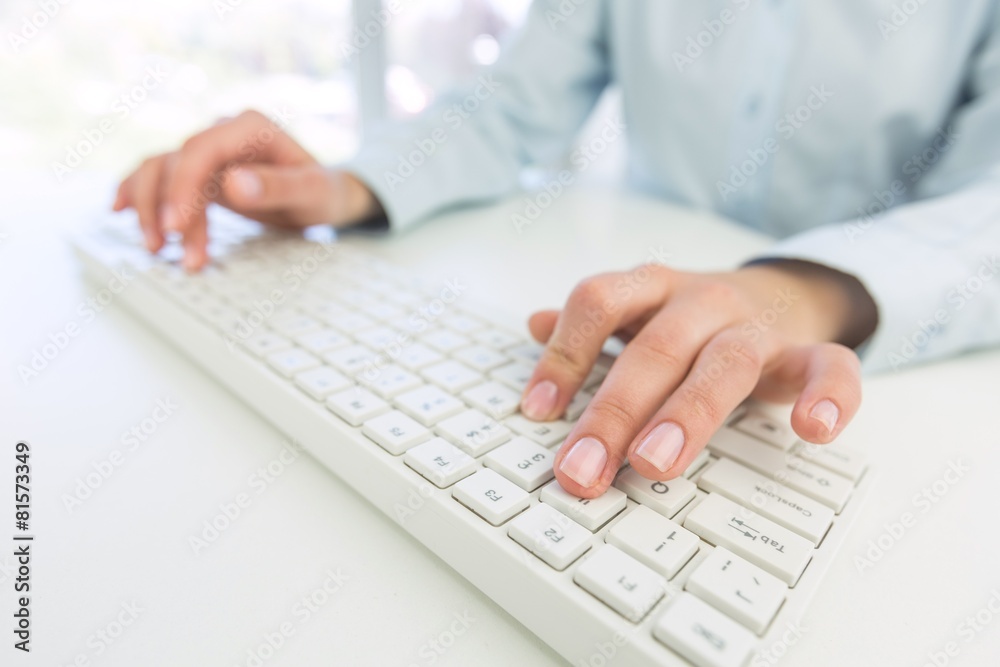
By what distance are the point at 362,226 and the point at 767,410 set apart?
53cm

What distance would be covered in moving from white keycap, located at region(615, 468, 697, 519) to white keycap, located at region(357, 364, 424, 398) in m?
0.13

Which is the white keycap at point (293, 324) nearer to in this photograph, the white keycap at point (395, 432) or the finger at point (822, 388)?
the white keycap at point (395, 432)

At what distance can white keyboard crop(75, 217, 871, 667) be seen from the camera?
0.21m

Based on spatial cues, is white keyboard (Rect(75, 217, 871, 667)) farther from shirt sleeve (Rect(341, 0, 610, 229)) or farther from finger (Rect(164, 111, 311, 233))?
shirt sleeve (Rect(341, 0, 610, 229))

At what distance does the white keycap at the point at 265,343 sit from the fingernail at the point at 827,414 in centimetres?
32

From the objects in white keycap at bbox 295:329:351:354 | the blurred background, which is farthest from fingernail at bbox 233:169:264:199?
the blurred background

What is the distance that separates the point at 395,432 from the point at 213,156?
481 mm

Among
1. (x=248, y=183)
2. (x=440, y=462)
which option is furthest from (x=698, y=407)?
(x=248, y=183)

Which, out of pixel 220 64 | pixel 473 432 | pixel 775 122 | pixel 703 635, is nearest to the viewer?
pixel 703 635

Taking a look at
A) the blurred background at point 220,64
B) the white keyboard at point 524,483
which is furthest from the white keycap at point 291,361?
the blurred background at point 220,64

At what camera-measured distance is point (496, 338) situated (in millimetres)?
415

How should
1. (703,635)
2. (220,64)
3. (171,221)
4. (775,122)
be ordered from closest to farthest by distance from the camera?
(703,635) → (171,221) → (775,122) → (220,64)

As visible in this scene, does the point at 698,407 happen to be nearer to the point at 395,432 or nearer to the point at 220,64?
the point at 395,432

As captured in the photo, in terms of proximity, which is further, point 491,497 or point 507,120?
point 507,120
